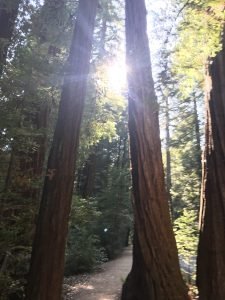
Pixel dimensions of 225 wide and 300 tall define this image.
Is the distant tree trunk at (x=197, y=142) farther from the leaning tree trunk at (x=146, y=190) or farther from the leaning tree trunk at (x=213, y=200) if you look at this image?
the leaning tree trunk at (x=146, y=190)

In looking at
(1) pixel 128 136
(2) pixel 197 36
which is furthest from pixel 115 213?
(2) pixel 197 36

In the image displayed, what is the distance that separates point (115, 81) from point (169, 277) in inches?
255

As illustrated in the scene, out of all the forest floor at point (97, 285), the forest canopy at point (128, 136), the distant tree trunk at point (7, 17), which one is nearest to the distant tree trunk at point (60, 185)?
the forest canopy at point (128, 136)

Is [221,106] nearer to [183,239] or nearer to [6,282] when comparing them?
[183,239]

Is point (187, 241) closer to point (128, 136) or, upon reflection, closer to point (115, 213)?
point (128, 136)

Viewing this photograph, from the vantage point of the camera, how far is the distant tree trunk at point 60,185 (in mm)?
5793

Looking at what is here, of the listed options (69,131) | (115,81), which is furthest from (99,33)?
(69,131)

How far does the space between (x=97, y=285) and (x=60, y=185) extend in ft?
20.6

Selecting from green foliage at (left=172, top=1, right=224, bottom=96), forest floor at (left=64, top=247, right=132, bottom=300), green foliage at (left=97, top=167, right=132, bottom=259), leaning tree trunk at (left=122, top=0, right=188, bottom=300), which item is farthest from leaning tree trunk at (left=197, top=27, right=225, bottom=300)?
green foliage at (left=97, top=167, right=132, bottom=259)

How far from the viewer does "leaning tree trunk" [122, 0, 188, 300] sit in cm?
544

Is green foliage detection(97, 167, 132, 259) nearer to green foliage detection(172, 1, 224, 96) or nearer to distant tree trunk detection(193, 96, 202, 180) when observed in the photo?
distant tree trunk detection(193, 96, 202, 180)

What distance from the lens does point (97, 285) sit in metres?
11.3

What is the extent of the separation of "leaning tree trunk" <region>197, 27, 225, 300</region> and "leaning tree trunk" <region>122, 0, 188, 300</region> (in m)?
0.69

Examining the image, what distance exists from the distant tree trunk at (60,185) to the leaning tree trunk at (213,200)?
2.28 meters
